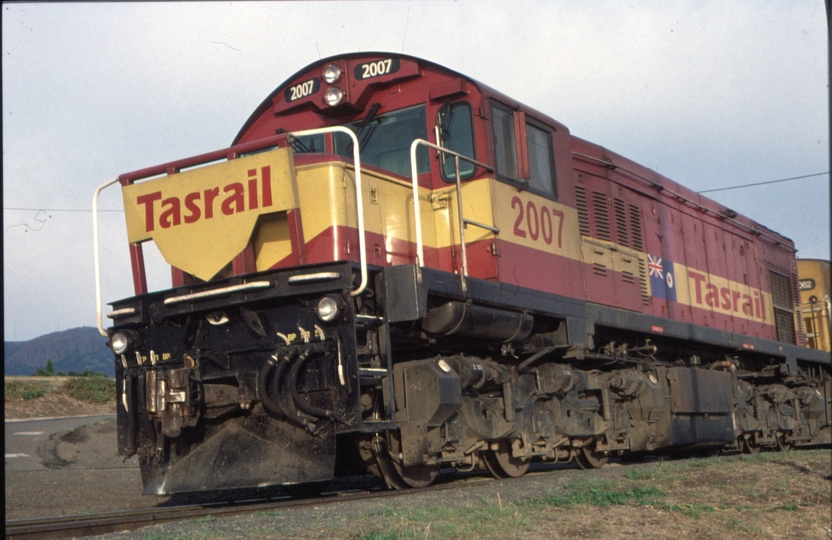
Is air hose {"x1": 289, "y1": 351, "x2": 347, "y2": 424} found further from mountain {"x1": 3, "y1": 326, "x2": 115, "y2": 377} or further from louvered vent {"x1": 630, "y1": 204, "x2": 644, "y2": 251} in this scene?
mountain {"x1": 3, "y1": 326, "x2": 115, "y2": 377}

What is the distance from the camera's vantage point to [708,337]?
1117 centimetres

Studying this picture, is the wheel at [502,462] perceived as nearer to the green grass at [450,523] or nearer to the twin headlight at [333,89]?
the green grass at [450,523]

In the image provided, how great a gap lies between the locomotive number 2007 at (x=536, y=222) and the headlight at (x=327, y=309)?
7.06ft

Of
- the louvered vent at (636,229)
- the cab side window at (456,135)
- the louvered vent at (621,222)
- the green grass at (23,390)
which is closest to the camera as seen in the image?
the cab side window at (456,135)

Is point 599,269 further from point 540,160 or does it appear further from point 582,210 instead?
point 540,160

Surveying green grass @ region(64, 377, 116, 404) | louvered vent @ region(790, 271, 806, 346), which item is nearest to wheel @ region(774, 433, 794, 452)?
louvered vent @ region(790, 271, 806, 346)

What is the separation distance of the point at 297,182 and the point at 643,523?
340 centimetres

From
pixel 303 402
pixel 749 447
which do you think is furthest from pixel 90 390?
pixel 303 402

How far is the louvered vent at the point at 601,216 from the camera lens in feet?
30.4

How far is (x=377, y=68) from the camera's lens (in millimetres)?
7602

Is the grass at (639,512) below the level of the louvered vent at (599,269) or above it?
below

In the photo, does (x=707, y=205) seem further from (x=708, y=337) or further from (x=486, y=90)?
(x=486, y=90)

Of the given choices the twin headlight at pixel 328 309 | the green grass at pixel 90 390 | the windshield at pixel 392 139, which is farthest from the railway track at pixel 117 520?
the green grass at pixel 90 390

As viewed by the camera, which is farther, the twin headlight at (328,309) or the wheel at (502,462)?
the wheel at (502,462)
